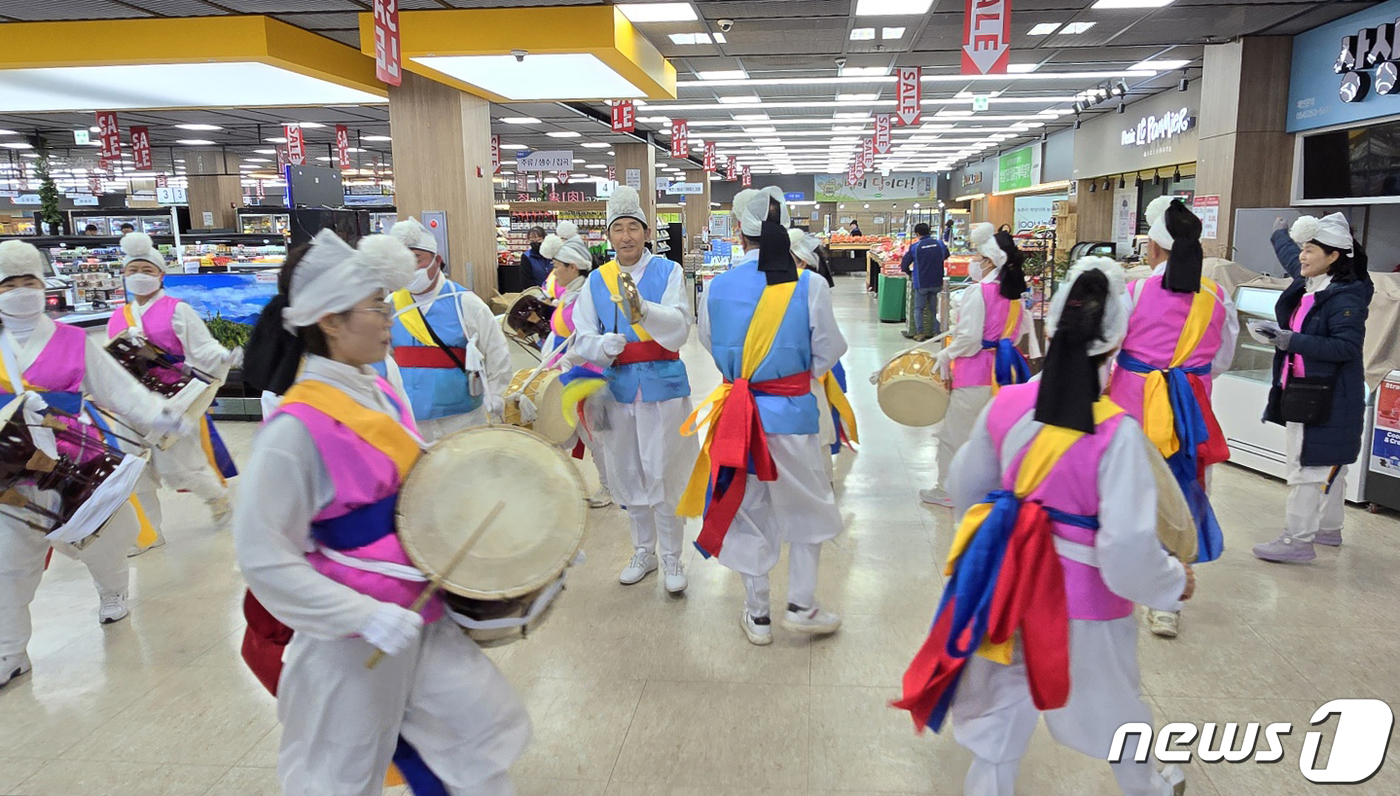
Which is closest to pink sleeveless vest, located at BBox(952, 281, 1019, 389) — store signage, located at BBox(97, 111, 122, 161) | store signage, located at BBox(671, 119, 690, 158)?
store signage, located at BBox(671, 119, 690, 158)

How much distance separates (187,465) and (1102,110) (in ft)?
53.2

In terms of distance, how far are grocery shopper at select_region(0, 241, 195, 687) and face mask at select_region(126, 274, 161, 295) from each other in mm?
1195

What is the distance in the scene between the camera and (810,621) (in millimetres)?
3492

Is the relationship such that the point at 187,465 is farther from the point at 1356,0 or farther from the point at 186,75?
the point at 1356,0

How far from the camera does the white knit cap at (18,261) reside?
132 inches

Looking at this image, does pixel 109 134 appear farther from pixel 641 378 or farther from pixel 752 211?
pixel 752 211

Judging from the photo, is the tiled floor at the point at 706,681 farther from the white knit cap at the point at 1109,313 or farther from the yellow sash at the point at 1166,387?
the white knit cap at the point at 1109,313

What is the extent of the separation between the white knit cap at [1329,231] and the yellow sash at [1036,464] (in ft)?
9.34

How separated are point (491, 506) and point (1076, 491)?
122cm

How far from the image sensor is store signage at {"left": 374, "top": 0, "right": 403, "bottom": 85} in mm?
5668

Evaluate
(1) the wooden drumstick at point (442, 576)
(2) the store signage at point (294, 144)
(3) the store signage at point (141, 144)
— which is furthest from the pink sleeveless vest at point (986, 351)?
(3) the store signage at point (141, 144)

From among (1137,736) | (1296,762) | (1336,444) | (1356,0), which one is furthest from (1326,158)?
(1137,736)

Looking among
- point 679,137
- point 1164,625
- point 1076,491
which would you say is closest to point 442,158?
point 679,137

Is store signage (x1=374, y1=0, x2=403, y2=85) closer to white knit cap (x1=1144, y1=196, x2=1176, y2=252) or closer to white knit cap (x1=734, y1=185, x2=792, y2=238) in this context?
white knit cap (x1=734, y1=185, x2=792, y2=238)
